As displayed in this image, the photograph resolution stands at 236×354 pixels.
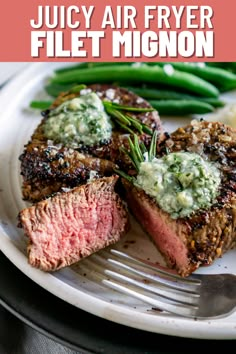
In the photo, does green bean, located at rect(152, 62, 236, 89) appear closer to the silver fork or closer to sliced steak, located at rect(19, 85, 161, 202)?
sliced steak, located at rect(19, 85, 161, 202)

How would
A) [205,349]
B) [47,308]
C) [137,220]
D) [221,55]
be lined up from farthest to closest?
[221,55] → [137,220] → [47,308] → [205,349]

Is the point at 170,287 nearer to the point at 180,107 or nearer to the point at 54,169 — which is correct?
the point at 54,169

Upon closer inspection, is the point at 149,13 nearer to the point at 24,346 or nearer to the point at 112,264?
the point at 112,264

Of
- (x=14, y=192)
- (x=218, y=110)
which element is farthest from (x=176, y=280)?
(x=218, y=110)

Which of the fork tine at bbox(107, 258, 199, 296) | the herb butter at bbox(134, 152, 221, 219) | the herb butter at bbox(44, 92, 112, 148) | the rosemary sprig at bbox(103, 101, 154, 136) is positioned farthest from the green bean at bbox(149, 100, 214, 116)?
the fork tine at bbox(107, 258, 199, 296)


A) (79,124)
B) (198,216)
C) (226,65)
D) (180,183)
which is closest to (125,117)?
(79,124)

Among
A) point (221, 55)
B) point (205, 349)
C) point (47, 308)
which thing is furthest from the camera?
point (221, 55)
